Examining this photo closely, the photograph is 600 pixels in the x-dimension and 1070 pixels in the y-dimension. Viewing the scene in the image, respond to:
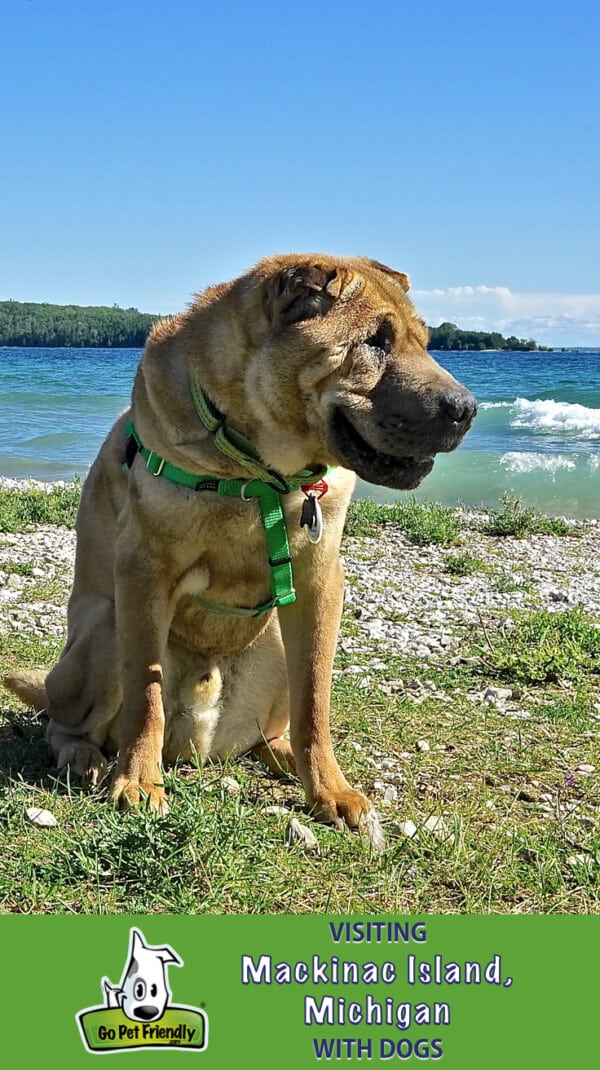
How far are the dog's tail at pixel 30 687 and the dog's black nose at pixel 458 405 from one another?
2216 mm

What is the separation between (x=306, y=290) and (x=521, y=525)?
768 cm

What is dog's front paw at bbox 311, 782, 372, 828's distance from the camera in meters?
3.59

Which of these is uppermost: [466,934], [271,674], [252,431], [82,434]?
[82,434]

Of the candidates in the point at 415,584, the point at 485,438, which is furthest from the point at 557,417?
the point at 415,584

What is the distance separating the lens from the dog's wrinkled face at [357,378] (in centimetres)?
324

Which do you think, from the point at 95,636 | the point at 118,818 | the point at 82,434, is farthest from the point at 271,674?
the point at 82,434

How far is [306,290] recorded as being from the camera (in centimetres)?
332

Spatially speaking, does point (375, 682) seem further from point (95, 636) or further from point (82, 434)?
point (82, 434)

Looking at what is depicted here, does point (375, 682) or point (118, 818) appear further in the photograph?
point (375, 682)

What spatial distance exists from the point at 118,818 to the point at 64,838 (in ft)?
0.71

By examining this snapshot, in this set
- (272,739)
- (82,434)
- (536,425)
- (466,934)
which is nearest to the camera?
(466,934)

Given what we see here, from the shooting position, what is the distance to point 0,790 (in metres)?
3.67

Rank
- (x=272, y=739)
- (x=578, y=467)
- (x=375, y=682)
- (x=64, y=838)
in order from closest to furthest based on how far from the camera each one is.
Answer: (x=64, y=838), (x=272, y=739), (x=375, y=682), (x=578, y=467)

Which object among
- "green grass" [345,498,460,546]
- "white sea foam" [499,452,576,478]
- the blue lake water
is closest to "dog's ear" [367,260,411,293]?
"green grass" [345,498,460,546]
